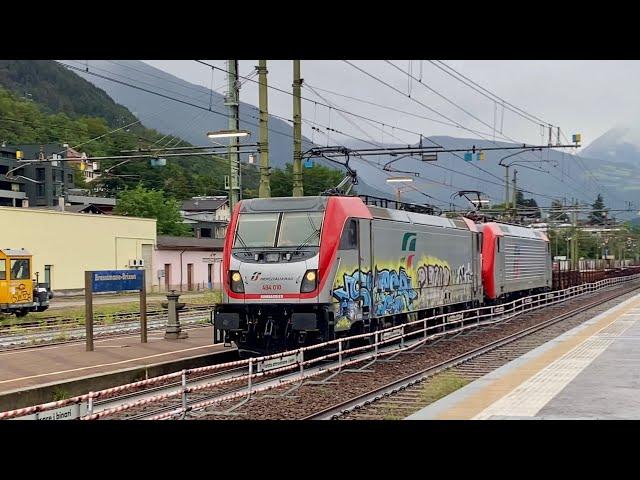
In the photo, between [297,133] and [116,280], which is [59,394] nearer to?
[116,280]

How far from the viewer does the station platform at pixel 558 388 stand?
35.3ft

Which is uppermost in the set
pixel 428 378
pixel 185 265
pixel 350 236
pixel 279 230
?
pixel 279 230

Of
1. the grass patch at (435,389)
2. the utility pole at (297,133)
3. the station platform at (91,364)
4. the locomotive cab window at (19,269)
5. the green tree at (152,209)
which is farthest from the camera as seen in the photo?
the green tree at (152,209)

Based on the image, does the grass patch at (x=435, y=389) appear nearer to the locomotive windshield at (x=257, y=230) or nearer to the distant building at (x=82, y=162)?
the locomotive windshield at (x=257, y=230)

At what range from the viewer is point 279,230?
17188 mm

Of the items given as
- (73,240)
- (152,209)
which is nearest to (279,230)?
(73,240)

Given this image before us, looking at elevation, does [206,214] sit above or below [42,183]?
below

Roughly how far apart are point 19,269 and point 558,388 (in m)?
23.8

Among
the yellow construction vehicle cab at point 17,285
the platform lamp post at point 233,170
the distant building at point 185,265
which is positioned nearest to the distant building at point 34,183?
the distant building at point 185,265

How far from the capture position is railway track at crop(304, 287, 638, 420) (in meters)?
12.1

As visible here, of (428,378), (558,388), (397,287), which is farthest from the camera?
(397,287)

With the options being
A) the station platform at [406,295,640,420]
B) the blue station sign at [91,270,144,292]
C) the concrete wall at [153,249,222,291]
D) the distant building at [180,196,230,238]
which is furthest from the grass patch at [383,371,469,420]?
the distant building at [180,196,230,238]

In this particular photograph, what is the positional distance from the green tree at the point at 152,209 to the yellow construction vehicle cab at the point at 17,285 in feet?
137
